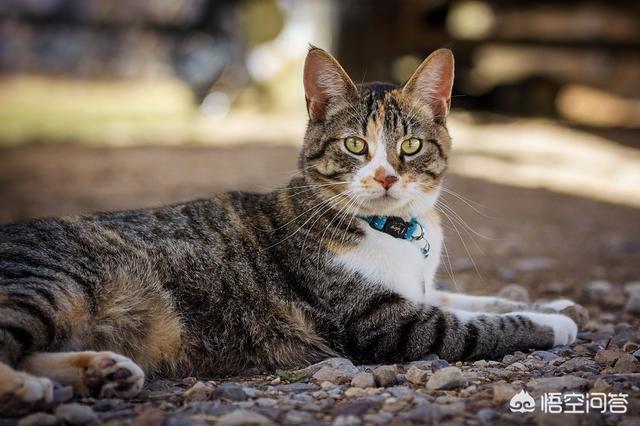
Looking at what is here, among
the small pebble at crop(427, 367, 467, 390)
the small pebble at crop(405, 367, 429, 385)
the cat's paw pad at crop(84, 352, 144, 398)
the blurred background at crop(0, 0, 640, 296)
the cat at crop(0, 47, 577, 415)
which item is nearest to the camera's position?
the cat's paw pad at crop(84, 352, 144, 398)

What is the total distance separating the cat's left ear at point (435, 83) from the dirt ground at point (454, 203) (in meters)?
0.72

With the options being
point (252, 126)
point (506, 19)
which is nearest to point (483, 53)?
point (506, 19)

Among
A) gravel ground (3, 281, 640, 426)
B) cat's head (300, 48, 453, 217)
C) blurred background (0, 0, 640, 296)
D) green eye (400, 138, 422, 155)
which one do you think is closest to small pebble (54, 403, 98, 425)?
gravel ground (3, 281, 640, 426)

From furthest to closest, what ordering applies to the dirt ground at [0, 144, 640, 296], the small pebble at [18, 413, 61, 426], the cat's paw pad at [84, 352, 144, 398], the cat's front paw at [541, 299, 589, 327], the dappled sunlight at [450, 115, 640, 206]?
1. the dappled sunlight at [450, 115, 640, 206]
2. the dirt ground at [0, 144, 640, 296]
3. the cat's front paw at [541, 299, 589, 327]
4. the cat's paw pad at [84, 352, 144, 398]
5. the small pebble at [18, 413, 61, 426]

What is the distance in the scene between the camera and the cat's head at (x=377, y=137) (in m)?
3.48

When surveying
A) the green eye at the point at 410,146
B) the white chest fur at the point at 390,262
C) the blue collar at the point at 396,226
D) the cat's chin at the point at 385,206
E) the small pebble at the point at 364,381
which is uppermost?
the green eye at the point at 410,146

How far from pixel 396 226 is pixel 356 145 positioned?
0.45 metres

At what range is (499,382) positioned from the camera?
299 cm

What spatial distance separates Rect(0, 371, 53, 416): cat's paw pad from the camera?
257 centimetres

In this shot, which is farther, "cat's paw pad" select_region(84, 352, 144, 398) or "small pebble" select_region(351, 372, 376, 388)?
"small pebble" select_region(351, 372, 376, 388)

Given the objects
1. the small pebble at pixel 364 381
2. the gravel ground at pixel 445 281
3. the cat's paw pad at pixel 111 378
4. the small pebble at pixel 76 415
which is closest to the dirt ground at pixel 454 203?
the gravel ground at pixel 445 281

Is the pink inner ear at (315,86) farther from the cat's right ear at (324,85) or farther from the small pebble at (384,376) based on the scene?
the small pebble at (384,376)

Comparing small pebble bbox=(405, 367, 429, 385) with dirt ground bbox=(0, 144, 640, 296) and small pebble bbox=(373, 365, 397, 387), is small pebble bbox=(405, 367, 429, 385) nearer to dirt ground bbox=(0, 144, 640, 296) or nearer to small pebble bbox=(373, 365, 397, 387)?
small pebble bbox=(373, 365, 397, 387)

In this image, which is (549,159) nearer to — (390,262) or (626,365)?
(390,262)
